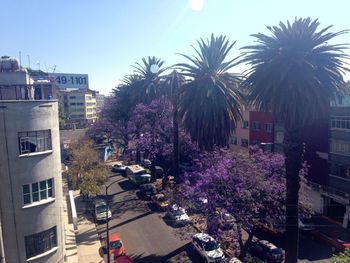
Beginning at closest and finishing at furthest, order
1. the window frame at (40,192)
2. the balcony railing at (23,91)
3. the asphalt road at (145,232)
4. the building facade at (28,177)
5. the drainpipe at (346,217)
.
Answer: the building facade at (28,177), the window frame at (40,192), the balcony railing at (23,91), the asphalt road at (145,232), the drainpipe at (346,217)

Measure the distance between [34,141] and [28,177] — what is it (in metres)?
2.20

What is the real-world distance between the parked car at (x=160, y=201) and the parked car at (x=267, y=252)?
44.6ft

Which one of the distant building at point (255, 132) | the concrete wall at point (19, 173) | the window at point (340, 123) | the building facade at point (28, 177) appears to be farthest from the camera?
the distant building at point (255, 132)

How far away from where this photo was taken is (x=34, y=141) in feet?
63.1

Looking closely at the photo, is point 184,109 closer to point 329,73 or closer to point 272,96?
point 272,96

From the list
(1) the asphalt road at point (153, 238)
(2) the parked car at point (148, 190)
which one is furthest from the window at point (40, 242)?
(2) the parked car at point (148, 190)

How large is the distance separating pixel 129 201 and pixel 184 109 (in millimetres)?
16622

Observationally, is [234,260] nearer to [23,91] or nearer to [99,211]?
[99,211]

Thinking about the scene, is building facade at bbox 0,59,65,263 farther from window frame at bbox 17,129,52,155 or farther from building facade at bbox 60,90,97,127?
building facade at bbox 60,90,97,127

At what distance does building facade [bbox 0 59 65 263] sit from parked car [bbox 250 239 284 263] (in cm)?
1603

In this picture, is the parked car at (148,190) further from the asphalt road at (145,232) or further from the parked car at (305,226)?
the parked car at (305,226)

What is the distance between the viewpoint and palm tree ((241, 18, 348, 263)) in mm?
21578

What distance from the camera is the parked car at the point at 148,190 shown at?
1720 inches

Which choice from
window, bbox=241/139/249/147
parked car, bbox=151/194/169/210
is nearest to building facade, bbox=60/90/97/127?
window, bbox=241/139/249/147
